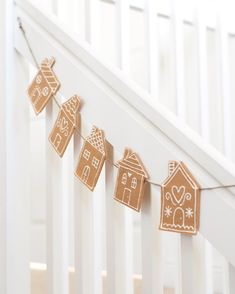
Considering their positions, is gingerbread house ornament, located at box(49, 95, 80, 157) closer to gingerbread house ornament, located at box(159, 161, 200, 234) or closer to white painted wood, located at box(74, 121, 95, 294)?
white painted wood, located at box(74, 121, 95, 294)

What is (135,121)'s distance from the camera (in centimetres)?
79

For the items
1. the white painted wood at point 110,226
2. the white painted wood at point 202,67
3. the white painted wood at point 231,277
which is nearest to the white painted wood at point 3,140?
the white painted wood at point 110,226

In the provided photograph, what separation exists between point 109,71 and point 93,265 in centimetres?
35

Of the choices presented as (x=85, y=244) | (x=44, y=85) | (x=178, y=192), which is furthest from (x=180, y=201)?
(x=44, y=85)

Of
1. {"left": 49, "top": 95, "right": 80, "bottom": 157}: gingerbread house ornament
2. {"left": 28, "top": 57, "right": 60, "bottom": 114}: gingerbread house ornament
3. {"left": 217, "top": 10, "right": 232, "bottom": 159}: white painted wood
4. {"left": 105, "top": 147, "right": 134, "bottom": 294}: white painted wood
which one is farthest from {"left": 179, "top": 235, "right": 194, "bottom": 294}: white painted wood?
{"left": 217, "top": 10, "right": 232, "bottom": 159}: white painted wood

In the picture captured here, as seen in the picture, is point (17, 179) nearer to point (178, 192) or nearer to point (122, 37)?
point (122, 37)

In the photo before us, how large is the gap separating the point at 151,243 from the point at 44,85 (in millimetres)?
422

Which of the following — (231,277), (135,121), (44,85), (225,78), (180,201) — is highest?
(225,78)

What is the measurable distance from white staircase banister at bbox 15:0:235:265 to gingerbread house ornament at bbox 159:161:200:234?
0.03 ft

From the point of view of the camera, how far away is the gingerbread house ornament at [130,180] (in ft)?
2.47

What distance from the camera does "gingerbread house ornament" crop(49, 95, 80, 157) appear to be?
0.91 m

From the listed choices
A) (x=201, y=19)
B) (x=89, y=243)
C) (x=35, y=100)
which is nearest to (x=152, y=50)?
(x=201, y=19)

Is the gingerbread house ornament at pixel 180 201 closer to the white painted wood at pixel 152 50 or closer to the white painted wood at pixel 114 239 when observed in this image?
the white painted wood at pixel 114 239

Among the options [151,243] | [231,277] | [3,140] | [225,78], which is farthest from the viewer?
[225,78]
